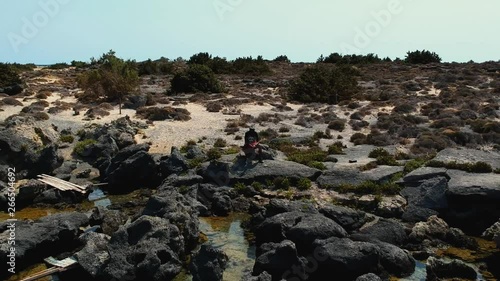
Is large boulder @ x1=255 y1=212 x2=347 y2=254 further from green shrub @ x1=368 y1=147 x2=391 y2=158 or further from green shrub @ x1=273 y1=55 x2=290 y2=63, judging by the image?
green shrub @ x1=273 y1=55 x2=290 y2=63

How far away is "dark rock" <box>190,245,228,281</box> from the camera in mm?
14891

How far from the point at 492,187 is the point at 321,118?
24.0 metres

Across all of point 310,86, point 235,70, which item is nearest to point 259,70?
point 235,70

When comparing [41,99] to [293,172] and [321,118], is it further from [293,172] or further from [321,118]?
[293,172]

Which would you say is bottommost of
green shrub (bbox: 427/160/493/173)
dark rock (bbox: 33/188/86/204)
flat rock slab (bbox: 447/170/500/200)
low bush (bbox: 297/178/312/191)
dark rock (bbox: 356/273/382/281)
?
dark rock (bbox: 33/188/86/204)

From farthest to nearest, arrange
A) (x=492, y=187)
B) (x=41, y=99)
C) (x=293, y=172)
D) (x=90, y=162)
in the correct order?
1. (x=41, y=99)
2. (x=90, y=162)
3. (x=293, y=172)
4. (x=492, y=187)

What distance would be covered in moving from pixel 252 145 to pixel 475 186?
38.7 ft

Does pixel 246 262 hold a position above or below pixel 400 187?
below

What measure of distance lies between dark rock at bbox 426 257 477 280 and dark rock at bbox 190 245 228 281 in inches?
279

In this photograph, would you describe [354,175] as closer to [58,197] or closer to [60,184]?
[58,197]

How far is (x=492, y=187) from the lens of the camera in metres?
20.8

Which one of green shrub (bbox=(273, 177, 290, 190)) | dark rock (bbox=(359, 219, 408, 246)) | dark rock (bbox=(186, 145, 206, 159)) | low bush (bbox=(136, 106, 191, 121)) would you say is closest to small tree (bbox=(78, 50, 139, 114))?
low bush (bbox=(136, 106, 191, 121))

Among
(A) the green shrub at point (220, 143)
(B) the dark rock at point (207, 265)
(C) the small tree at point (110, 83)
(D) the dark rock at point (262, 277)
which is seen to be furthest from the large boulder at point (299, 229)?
(C) the small tree at point (110, 83)

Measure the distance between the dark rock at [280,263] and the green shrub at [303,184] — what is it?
9.34m
